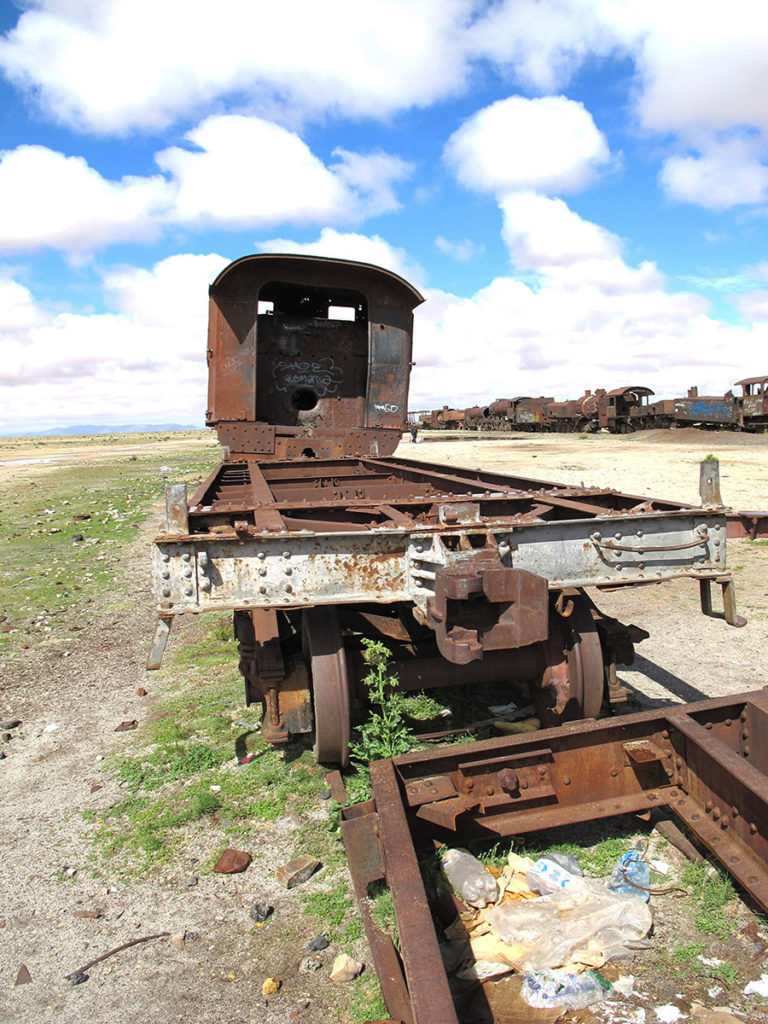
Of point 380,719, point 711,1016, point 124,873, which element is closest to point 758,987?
point 711,1016

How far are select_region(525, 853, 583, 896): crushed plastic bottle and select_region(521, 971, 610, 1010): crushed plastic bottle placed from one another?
1.15 ft

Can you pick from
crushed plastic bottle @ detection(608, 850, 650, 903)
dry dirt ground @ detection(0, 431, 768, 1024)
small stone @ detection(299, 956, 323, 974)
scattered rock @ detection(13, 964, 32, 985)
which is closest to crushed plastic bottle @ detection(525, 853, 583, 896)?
crushed plastic bottle @ detection(608, 850, 650, 903)

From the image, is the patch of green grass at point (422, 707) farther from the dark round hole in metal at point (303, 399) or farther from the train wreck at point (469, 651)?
the dark round hole in metal at point (303, 399)

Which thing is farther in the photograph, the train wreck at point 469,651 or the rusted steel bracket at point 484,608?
the rusted steel bracket at point 484,608

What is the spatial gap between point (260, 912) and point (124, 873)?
63 cm

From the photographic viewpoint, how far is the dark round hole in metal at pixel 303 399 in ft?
26.7

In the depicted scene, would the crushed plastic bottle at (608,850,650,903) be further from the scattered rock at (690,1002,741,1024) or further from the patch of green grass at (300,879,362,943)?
the patch of green grass at (300,879,362,943)

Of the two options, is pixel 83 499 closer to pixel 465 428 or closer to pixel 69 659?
pixel 69 659

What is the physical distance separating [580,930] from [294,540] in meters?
1.66

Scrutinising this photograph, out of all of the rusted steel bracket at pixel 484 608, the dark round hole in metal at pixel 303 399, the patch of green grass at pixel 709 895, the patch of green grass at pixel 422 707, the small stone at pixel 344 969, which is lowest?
the small stone at pixel 344 969

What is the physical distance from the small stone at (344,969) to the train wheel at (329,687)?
978 millimetres

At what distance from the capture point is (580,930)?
2074 mm

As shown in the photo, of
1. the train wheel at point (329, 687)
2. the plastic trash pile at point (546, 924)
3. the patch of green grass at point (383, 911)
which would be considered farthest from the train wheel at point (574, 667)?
the patch of green grass at point (383, 911)

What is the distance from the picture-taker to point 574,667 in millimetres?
3232
